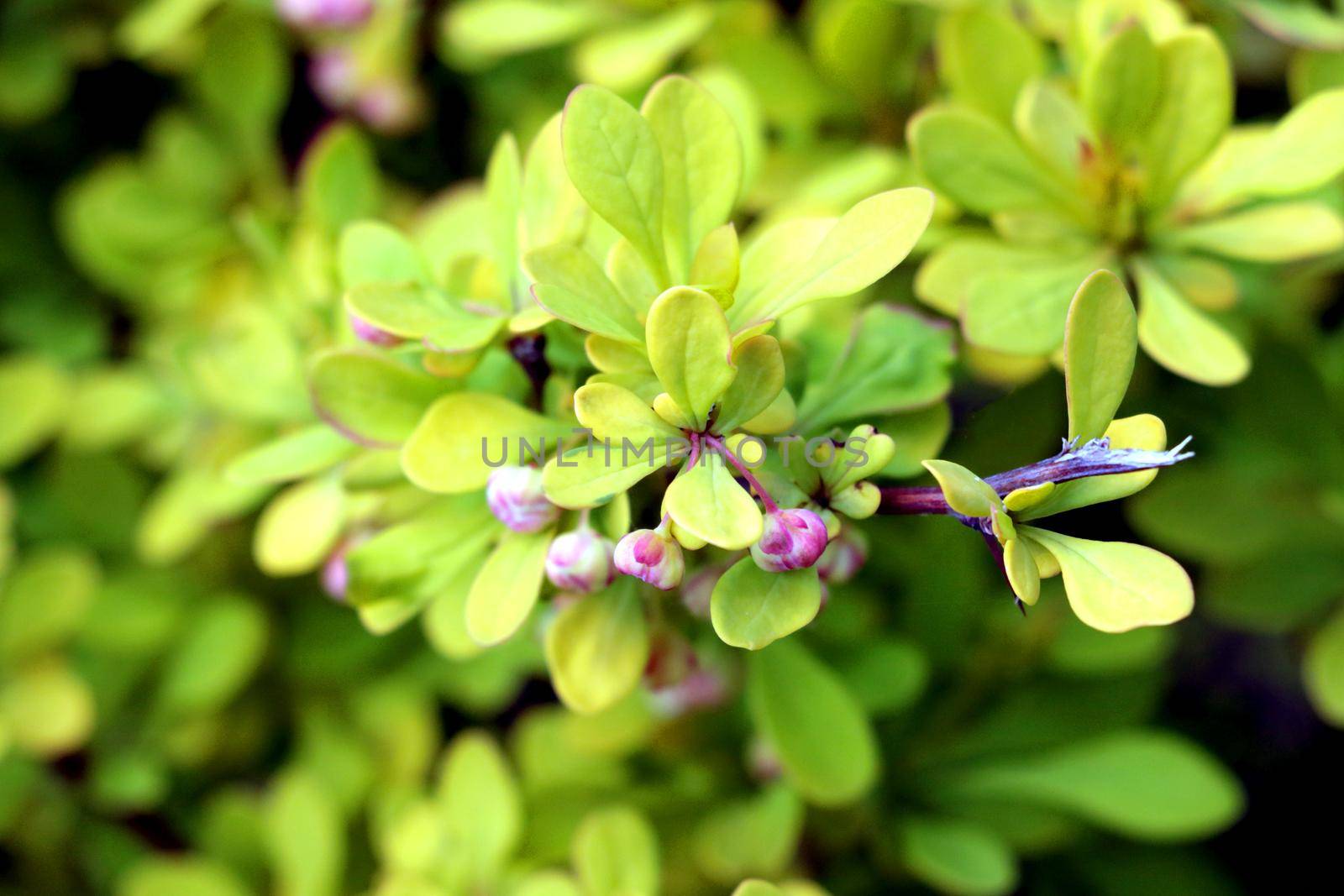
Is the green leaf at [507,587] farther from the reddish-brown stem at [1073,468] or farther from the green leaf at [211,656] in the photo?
the green leaf at [211,656]

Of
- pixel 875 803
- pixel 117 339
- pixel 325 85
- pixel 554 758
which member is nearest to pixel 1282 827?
pixel 875 803

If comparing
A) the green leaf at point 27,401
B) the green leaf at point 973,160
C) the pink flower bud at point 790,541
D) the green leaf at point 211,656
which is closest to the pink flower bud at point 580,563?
the pink flower bud at point 790,541

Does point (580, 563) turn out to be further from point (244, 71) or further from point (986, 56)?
point (244, 71)

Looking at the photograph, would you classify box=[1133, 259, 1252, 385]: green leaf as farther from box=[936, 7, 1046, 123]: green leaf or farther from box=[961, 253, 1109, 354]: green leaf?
box=[936, 7, 1046, 123]: green leaf

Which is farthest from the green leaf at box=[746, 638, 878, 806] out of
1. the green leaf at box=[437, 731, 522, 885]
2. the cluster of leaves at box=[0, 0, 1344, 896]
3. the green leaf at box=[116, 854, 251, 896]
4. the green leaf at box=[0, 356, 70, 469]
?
the green leaf at box=[0, 356, 70, 469]

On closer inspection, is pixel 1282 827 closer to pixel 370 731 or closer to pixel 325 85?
pixel 370 731
